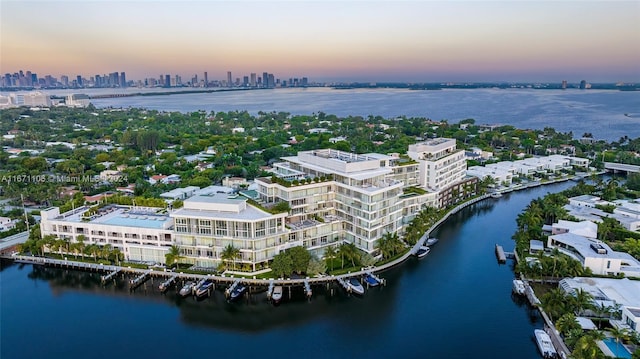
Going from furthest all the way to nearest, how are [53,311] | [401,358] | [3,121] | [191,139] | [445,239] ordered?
[3,121] < [191,139] < [445,239] < [53,311] < [401,358]

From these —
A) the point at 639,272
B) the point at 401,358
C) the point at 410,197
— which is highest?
the point at 410,197

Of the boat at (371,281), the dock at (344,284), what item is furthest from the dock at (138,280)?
the boat at (371,281)

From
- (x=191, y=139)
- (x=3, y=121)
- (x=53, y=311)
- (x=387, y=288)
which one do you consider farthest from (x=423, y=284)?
(x=3, y=121)

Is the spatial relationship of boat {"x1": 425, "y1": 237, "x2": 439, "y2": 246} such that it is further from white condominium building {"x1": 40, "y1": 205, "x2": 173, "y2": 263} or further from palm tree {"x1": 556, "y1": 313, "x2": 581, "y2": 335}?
white condominium building {"x1": 40, "y1": 205, "x2": 173, "y2": 263}

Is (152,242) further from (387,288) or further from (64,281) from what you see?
(387,288)

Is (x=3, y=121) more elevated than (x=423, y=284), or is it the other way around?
(x=3, y=121)

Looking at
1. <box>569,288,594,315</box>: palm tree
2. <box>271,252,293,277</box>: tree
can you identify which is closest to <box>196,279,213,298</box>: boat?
<box>271,252,293,277</box>: tree

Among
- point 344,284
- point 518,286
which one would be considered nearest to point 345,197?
point 344,284

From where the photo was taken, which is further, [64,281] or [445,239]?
[445,239]
